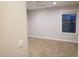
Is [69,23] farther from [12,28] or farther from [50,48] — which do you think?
[12,28]

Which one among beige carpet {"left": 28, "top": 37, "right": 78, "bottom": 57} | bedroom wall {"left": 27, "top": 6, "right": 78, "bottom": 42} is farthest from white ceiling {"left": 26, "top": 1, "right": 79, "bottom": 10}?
beige carpet {"left": 28, "top": 37, "right": 78, "bottom": 57}

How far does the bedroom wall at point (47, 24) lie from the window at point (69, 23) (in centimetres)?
3

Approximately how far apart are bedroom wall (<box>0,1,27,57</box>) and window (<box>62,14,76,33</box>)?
37 cm

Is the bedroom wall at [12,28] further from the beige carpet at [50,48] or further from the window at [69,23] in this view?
the window at [69,23]

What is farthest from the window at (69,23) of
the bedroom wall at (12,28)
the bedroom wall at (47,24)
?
the bedroom wall at (12,28)

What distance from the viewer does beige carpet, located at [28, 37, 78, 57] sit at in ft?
3.94

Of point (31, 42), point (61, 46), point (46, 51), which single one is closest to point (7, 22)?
point (31, 42)

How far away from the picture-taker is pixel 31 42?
1231mm

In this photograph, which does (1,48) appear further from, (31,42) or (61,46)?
(61,46)

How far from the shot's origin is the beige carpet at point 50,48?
3.94 feet

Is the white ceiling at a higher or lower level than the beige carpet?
higher

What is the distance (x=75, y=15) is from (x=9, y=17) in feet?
1.99

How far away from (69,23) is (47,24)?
208 mm

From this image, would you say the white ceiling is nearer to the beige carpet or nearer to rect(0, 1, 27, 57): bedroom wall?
rect(0, 1, 27, 57): bedroom wall
